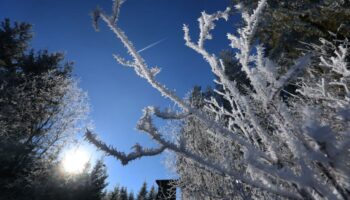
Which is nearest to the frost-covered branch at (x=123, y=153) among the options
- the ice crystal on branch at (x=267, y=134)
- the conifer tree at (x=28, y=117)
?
the ice crystal on branch at (x=267, y=134)

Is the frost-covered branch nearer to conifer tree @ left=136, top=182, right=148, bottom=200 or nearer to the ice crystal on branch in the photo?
the ice crystal on branch

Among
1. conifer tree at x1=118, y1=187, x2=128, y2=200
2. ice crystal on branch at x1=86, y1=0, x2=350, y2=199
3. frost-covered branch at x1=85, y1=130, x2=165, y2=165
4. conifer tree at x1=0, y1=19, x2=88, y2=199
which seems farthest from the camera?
conifer tree at x1=118, y1=187, x2=128, y2=200

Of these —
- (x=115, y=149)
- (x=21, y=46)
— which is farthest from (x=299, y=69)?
(x=21, y=46)

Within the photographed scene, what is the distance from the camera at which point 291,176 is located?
3.17 ft

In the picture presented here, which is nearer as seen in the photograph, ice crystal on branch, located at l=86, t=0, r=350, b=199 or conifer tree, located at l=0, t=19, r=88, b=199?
ice crystal on branch, located at l=86, t=0, r=350, b=199

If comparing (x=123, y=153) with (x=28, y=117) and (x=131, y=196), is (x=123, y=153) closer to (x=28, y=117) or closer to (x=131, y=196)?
(x=28, y=117)

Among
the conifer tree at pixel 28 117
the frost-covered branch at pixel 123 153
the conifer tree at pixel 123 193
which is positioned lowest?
the frost-covered branch at pixel 123 153

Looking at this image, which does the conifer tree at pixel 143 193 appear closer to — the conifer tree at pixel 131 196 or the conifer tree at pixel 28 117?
the conifer tree at pixel 131 196

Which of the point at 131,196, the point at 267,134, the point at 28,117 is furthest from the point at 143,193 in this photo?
the point at 267,134

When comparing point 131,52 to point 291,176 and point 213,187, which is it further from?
point 213,187

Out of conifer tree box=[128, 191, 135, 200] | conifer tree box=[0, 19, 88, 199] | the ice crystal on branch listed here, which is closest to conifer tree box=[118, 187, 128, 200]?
conifer tree box=[128, 191, 135, 200]

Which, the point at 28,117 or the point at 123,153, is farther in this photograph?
the point at 28,117

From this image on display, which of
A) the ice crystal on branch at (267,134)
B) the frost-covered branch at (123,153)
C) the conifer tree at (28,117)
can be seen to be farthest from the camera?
the conifer tree at (28,117)

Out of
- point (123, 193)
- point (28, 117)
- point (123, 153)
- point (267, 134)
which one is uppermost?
point (123, 193)
